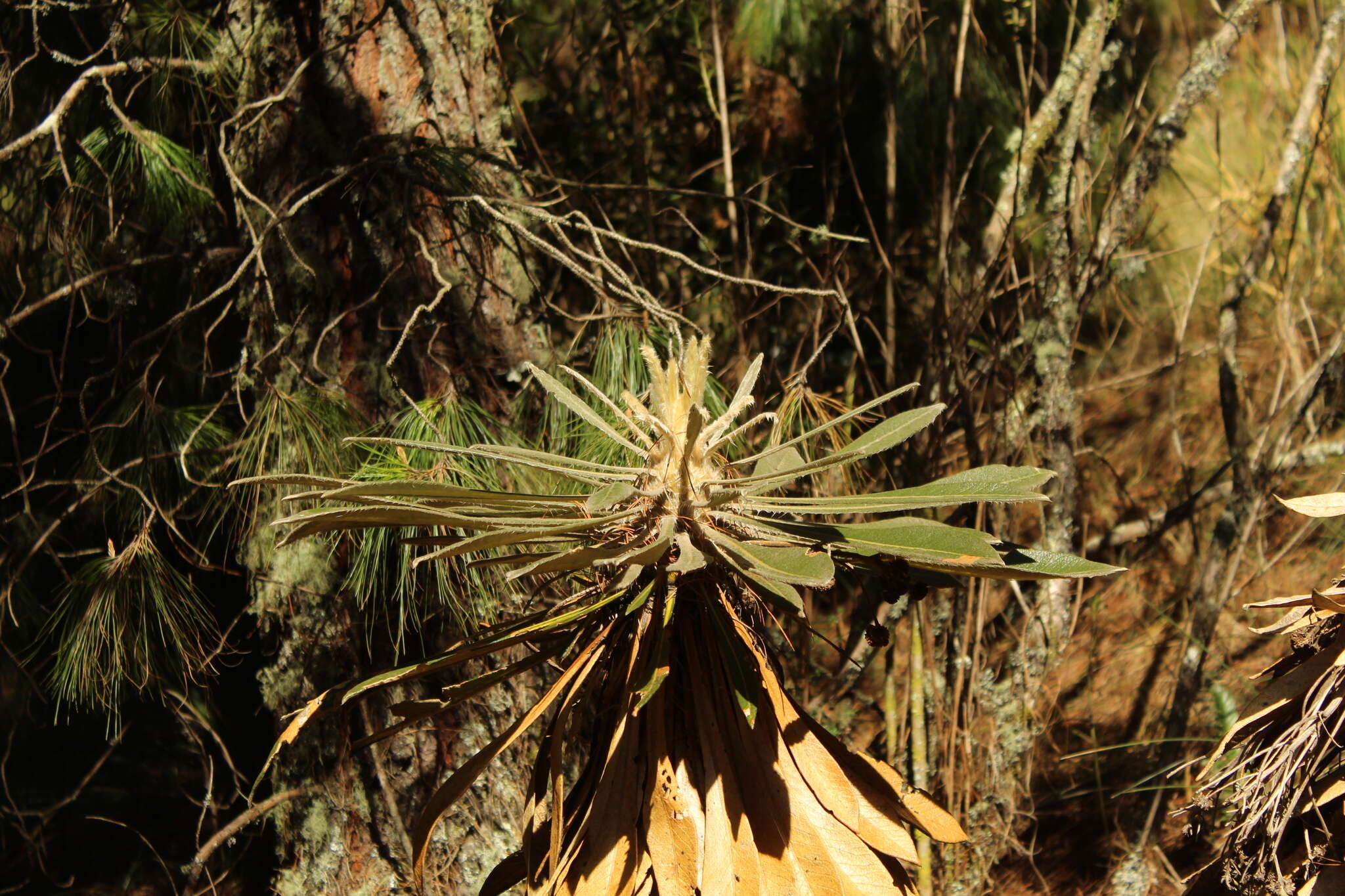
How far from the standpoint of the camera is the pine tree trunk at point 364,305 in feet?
4.45

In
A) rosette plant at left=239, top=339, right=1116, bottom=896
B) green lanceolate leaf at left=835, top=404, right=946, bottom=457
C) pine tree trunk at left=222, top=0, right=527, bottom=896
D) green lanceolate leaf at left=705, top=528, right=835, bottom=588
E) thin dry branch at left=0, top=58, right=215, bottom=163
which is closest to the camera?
green lanceolate leaf at left=705, top=528, right=835, bottom=588

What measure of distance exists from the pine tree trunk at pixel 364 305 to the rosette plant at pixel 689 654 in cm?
46

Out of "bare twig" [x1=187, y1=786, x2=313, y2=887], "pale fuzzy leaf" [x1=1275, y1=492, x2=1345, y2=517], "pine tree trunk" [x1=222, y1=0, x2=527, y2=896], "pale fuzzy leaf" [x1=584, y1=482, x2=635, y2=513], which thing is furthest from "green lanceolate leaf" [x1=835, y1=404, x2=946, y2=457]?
"bare twig" [x1=187, y1=786, x2=313, y2=887]

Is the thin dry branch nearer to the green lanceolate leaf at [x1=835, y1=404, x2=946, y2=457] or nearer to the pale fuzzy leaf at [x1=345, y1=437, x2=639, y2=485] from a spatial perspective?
the pale fuzzy leaf at [x1=345, y1=437, x2=639, y2=485]

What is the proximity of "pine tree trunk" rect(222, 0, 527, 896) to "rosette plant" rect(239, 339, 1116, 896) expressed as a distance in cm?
46

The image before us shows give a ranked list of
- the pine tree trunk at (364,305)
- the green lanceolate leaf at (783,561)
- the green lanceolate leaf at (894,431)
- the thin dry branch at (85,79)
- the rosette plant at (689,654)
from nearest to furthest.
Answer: the green lanceolate leaf at (783,561) → the rosette plant at (689,654) → the green lanceolate leaf at (894,431) → the thin dry branch at (85,79) → the pine tree trunk at (364,305)

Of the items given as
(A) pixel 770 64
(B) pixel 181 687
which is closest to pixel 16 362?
(B) pixel 181 687

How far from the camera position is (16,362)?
6.07 ft

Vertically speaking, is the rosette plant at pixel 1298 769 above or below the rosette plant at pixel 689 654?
below

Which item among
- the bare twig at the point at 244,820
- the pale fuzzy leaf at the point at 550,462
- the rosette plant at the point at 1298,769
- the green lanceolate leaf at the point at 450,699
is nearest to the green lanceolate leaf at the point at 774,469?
the pale fuzzy leaf at the point at 550,462

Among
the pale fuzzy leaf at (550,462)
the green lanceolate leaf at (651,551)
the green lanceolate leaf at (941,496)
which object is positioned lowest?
the green lanceolate leaf at (941,496)

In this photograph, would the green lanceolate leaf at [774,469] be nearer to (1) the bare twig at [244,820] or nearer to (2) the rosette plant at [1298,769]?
(2) the rosette plant at [1298,769]

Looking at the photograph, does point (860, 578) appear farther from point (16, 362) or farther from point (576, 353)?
point (16, 362)

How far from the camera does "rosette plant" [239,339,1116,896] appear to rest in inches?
32.0
